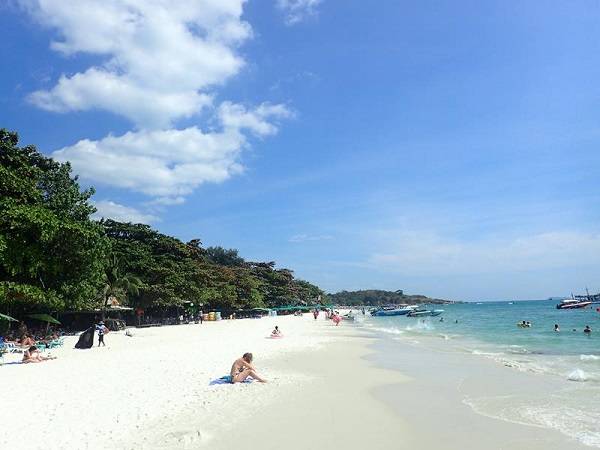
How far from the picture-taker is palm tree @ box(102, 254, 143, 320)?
43.0 metres

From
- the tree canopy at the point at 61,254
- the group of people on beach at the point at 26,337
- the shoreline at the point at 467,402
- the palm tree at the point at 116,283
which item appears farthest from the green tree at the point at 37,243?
the shoreline at the point at 467,402

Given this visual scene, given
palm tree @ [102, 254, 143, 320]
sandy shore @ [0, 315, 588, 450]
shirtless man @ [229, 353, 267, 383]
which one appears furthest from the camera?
palm tree @ [102, 254, 143, 320]

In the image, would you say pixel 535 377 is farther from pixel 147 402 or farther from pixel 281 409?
pixel 147 402

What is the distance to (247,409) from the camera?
10.4 m

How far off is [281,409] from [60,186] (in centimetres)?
2796

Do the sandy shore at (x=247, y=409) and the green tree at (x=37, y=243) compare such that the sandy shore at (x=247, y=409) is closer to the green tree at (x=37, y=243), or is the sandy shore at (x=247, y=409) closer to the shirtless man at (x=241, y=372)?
the shirtless man at (x=241, y=372)

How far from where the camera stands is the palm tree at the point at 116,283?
42969mm

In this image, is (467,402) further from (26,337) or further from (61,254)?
(61,254)

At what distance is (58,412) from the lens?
9703 millimetres

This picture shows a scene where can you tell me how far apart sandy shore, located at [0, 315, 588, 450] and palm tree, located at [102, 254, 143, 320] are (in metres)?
26.5

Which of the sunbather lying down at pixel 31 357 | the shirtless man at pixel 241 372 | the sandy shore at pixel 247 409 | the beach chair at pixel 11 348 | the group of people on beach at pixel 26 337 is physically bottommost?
the sandy shore at pixel 247 409

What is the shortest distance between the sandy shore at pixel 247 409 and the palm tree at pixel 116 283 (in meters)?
26.5

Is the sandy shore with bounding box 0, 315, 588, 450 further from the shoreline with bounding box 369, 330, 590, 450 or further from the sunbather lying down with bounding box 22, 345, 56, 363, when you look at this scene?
the sunbather lying down with bounding box 22, 345, 56, 363

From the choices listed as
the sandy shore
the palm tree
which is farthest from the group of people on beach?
the palm tree
